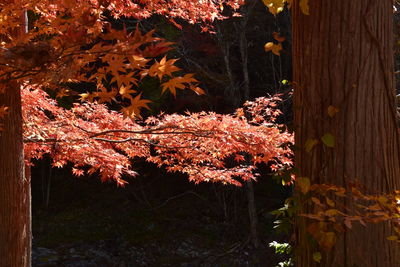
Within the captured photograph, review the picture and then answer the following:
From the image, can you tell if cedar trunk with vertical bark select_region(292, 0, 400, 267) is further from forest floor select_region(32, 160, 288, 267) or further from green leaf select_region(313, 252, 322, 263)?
forest floor select_region(32, 160, 288, 267)

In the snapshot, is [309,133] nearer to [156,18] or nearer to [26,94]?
[26,94]

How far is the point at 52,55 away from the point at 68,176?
424 inches

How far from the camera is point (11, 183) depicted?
147 inches

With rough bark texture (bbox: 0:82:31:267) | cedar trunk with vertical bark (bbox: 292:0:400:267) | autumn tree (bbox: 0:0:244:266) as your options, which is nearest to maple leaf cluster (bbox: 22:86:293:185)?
rough bark texture (bbox: 0:82:31:267)

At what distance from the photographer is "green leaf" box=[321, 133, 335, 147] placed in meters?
1.63

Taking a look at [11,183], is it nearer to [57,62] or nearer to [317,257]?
[57,62]

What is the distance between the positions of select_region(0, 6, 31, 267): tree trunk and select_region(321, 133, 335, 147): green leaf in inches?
115

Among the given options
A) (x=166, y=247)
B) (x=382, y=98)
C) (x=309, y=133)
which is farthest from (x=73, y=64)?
(x=166, y=247)

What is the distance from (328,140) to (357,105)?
18 cm

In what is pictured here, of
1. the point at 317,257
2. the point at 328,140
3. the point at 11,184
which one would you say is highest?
the point at 328,140

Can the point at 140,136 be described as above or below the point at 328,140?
above

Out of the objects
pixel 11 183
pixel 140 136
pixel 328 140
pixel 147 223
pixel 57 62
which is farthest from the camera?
pixel 147 223

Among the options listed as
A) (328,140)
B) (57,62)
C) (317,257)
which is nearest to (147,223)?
(57,62)

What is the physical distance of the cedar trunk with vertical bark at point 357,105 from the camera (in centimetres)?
165
